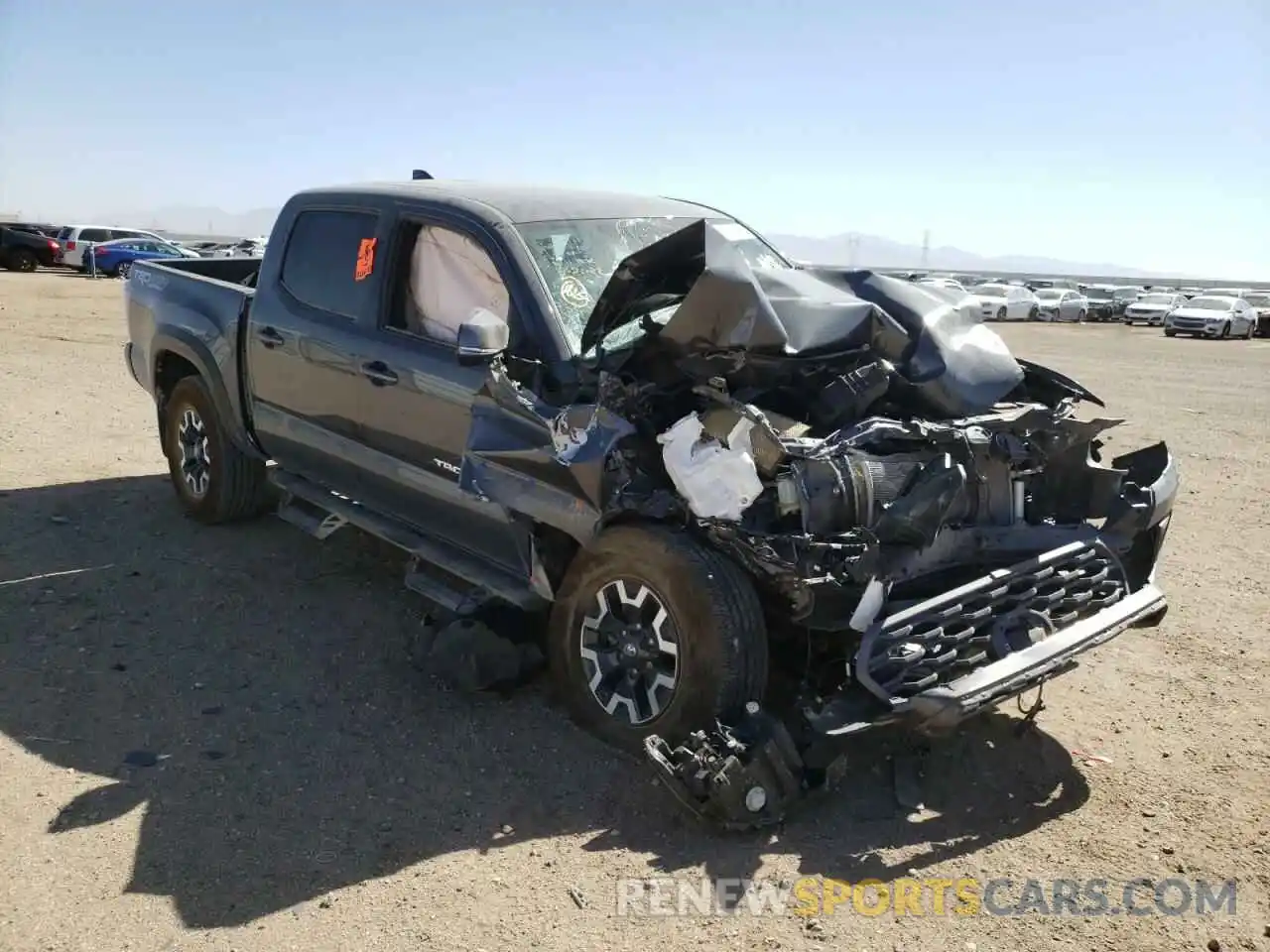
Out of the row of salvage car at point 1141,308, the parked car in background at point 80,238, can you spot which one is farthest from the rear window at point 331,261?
the parked car in background at point 80,238

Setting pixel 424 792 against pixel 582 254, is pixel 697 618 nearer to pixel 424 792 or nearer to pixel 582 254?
pixel 424 792

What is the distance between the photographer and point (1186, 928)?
10.2ft

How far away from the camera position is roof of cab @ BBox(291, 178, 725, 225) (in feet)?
15.9

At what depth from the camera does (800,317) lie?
4.05 metres

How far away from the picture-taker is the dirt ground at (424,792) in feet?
10.1

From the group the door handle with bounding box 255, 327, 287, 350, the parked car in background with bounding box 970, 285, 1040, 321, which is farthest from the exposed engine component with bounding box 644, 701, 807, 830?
the parked car in background with bounding box 970, 285, 1040, 321

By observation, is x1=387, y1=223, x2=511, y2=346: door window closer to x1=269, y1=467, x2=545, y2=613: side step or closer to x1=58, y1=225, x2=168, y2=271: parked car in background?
x1=269, y1=467, x2=545, y2=613: side step

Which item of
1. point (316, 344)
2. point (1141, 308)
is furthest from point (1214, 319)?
point (316, 344)

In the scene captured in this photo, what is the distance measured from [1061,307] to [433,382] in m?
44.1

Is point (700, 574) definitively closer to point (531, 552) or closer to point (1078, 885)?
point (531, 552)

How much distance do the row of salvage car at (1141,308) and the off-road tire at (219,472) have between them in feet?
78.1

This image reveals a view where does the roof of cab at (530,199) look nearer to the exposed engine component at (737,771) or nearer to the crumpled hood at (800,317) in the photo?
the crumpled hood at (800,317)

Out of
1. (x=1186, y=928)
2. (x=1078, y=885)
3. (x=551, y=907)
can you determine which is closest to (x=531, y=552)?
(x=551, y=907)

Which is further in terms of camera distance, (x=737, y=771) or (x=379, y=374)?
(x=379, y=374)
